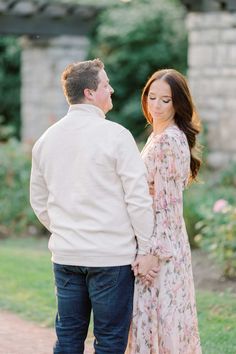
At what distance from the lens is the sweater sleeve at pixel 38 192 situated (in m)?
3.96

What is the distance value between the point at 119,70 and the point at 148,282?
587 inches

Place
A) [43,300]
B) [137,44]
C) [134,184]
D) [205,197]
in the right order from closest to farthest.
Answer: [134,184]
[43,300]
[205,197]
[137,44]

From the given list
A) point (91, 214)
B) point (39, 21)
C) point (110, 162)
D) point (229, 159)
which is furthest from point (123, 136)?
point (39, 21)

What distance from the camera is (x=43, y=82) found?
52.2ft

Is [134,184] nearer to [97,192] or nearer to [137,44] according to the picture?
[97,192]

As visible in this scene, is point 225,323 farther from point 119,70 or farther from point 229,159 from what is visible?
point 119,70

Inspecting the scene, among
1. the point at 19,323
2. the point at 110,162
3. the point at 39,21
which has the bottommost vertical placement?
the point at 19,323

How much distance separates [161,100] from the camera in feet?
13.7

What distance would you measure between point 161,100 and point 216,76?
319 inches

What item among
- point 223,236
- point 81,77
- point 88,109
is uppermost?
point 81,77

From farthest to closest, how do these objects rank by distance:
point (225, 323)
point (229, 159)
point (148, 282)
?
point (229, 159), point (225, 323), point (148, 282)

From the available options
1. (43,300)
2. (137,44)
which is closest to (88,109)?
(43,300)

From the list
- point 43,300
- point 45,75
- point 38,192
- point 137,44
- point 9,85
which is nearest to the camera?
point 38,192

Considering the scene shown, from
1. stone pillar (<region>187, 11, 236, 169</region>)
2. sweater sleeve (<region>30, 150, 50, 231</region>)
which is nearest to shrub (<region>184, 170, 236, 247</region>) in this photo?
stone pillar (<region>187, 11, 236, 169</region>)
